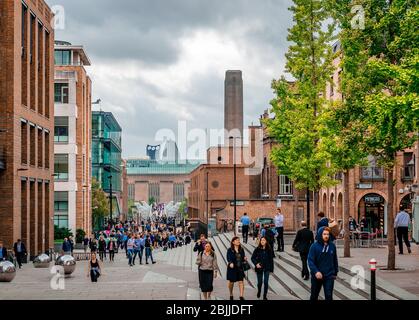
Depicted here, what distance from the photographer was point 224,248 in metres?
38.2

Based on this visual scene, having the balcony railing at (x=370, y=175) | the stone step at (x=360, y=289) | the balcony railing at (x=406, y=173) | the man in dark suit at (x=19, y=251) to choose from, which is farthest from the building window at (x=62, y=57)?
the stone step at (x=360, y=289)

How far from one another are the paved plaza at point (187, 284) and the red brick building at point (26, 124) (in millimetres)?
9146

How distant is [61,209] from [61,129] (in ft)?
23.5

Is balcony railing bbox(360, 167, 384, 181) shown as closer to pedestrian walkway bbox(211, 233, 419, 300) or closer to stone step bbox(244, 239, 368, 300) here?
pedestrian walkway bbox(211, 233, 419, 300)

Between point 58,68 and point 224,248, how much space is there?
37018 mm

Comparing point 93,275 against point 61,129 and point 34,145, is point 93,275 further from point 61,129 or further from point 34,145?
point 61,129

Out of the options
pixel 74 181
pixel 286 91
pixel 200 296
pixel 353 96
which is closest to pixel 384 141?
pixel 353 96

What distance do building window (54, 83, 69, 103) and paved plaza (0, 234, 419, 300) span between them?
38.8m

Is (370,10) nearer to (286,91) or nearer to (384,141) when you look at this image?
(384,141)

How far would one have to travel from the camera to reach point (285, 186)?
72500 millimetres

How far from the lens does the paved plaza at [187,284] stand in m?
19.5

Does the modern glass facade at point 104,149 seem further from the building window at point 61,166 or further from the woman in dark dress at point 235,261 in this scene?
the woman in dark dress at point 235,261

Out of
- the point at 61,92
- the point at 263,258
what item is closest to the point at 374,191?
the point at 61,92
